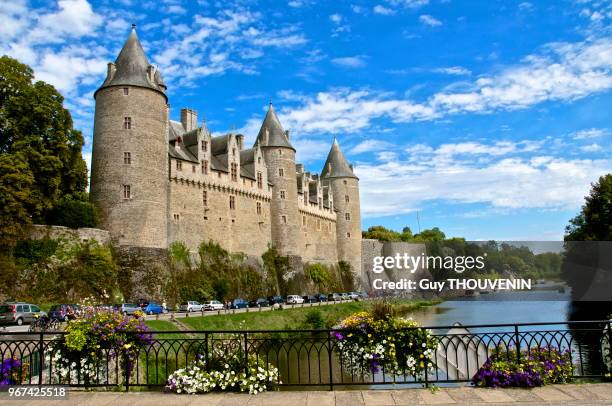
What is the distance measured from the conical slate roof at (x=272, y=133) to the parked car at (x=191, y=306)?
81.6 ft

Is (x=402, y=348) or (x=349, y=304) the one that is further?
(x=349, y=304)

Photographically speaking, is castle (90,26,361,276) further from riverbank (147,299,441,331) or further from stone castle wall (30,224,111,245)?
riverbank (147,299,441,331)

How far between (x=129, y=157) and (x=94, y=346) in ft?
95.2

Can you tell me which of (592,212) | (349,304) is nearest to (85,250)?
(349,304)

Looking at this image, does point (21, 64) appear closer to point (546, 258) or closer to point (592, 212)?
point (592, 212)

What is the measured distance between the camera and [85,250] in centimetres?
3244

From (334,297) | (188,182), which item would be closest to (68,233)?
(188,182)

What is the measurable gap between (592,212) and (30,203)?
1827 inches

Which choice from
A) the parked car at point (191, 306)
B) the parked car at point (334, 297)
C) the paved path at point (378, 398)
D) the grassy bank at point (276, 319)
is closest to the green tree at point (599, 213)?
the grassy bank at point (276, 319)

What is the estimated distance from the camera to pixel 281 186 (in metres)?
55.5

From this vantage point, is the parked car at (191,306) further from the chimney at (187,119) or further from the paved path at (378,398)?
the paved path at (378,398)

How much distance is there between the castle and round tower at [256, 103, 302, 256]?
4.5 inches

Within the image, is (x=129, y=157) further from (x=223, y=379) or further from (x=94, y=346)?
(x=223, y=379)

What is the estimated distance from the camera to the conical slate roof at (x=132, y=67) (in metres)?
37.3
